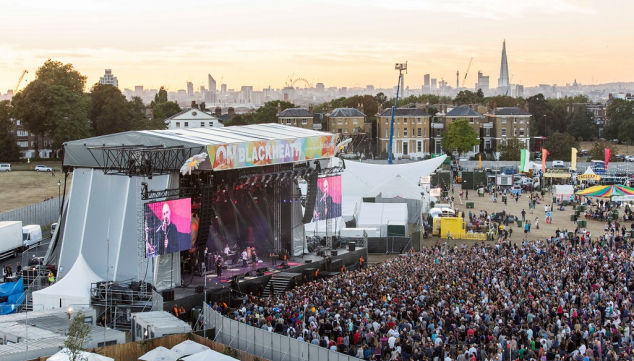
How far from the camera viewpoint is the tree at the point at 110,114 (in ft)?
247

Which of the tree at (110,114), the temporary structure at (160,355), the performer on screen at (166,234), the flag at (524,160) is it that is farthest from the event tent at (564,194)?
the tree at (110,114)

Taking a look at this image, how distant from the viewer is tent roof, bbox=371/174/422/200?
44.2m

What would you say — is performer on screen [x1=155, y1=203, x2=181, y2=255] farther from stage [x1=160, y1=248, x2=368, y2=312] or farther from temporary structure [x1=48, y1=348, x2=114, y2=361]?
temporary structure [x1=48, y1=348, x2=114, y2=361]

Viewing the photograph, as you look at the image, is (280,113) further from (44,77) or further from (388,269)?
(388,269)

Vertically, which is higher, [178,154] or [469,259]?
[178,154]

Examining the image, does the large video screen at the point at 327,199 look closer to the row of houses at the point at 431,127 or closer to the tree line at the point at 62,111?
the tree line at the point at 62,111

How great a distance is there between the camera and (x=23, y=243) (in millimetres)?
33188

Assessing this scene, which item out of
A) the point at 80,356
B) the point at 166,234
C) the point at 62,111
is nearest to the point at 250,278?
the point at 166,234

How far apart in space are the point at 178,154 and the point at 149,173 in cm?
114

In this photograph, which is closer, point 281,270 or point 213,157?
point 213,157

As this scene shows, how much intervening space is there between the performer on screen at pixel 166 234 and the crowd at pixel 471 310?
2.41 metres

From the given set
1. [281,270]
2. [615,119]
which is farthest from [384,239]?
[615,119]

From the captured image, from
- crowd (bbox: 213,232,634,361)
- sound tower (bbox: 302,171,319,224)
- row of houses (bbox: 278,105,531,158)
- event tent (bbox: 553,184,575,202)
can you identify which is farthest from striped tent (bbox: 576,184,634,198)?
row of houses (bbox: 278,105,531,158)

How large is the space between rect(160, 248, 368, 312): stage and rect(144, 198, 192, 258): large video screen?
1.32m
